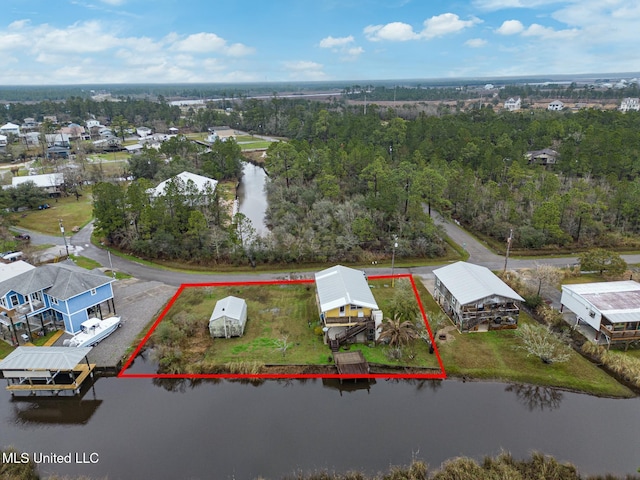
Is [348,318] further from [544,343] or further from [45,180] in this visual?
[45,180]

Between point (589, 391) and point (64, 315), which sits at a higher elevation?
point (64, 315)

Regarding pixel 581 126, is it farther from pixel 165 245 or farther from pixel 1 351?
pixel 1 351

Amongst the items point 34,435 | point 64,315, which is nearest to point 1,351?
point 64,315

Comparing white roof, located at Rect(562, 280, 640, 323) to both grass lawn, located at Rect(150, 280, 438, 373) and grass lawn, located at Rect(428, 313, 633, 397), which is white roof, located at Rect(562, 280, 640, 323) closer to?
grass lawn, located at Rect(428, 313, 633, 397)

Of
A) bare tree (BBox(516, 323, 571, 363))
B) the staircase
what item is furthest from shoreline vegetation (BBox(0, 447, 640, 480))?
the staircase

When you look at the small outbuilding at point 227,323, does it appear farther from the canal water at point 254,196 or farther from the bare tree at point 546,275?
the bare tree at point 546,275
